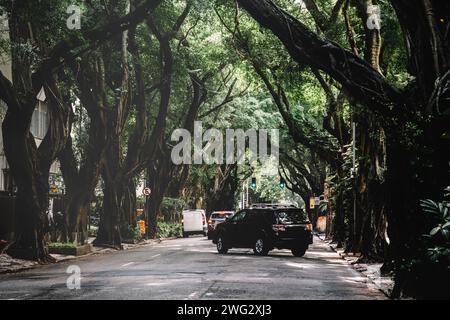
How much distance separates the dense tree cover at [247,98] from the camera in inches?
524

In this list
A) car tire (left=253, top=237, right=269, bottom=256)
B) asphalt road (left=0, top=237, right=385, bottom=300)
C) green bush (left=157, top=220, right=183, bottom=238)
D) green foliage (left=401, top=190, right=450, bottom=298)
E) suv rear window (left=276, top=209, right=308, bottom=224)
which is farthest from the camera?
green bush (left=157, top=220, right=183, bottom=238)

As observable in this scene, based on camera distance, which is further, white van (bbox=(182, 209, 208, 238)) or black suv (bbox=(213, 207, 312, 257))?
white van (bbox=(182, 209, 208, 238))

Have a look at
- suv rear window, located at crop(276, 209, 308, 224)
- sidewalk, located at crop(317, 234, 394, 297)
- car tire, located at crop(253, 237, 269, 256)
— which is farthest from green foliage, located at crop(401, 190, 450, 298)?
car tire, located at crop(253, 237, 269, 256)

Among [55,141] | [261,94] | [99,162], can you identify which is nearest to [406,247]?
[55,141]

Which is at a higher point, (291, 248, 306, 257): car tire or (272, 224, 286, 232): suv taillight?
(272, 224, 286, 232): suv taillight

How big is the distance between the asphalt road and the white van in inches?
1064

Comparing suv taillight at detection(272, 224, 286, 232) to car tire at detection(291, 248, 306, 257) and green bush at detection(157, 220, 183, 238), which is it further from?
green bush at detection(157, 220, 183, 238)

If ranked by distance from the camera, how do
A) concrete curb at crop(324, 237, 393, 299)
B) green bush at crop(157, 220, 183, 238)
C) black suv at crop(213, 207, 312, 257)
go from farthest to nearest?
1. green bush at crop(157, 220, 183, 238)
2. black suv at crop(213, 207, 312, 257)
3. concrete curb at crop(324, 237, 393, 299)

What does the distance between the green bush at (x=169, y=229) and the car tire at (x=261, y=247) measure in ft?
65.7

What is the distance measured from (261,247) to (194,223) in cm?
2426

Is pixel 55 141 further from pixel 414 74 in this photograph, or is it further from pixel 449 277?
pixel 449 277

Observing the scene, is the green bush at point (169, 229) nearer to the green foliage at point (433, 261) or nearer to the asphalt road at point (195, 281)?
the asphalt road at point (195, 281)

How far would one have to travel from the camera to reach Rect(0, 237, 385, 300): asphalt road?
13.2 metres

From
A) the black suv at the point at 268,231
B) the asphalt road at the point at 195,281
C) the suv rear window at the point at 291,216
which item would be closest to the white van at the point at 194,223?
the black suv at the point at 268,231
